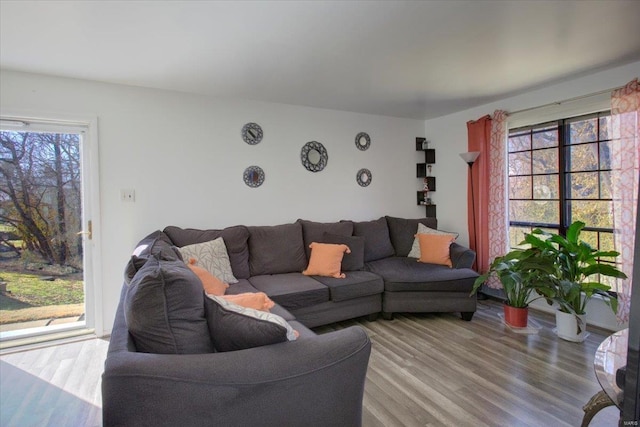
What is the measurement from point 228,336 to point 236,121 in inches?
109

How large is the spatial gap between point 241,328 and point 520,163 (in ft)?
12.3

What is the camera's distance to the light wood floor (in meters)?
1.90

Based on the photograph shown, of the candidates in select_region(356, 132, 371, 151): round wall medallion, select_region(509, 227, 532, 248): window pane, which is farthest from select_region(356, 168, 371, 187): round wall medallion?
select_region(509, 227, 532, 248): window pane

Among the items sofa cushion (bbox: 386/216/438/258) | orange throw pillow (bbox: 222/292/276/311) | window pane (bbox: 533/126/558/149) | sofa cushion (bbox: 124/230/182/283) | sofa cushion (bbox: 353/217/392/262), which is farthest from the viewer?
sofa cushion (bbox: 386/216/438/258)

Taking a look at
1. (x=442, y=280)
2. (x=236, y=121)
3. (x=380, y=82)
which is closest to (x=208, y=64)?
(x=236, y=121)

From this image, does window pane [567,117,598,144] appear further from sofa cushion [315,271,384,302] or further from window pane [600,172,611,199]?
sofa cushion [315,271,384,302]

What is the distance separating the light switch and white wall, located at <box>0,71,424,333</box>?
4 centimetres

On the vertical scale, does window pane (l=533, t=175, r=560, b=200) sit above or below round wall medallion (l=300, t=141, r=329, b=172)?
below

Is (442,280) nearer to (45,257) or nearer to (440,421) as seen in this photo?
(440,421)

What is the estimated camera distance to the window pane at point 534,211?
349 cm

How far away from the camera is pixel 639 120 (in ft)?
8.79

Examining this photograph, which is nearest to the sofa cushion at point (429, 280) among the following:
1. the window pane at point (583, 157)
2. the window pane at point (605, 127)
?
the window pane at point (583, 157)

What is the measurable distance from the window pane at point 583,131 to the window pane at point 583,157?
0.06 metres

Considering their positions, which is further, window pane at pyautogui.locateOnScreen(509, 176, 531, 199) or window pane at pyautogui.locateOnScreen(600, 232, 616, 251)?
window pane at pyautogui.locateOnScreen(509, 176, 531, 199)
